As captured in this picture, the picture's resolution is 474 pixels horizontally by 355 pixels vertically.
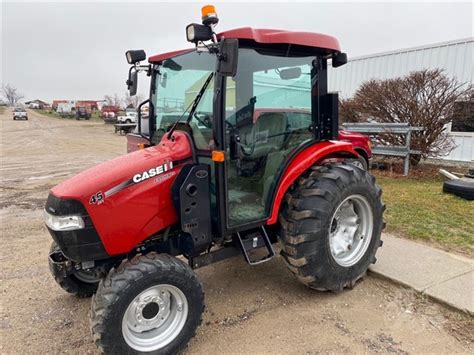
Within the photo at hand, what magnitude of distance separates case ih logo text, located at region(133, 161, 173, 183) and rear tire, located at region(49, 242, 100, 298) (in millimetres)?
1209

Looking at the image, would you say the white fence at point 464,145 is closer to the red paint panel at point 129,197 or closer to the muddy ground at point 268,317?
the muddy ground at point 268,317

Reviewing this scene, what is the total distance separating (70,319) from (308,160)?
238cm

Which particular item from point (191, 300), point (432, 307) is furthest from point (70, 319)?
point (432, 307)

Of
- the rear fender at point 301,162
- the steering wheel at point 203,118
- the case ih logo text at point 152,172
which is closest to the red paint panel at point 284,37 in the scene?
the steering wheel at point 203,118

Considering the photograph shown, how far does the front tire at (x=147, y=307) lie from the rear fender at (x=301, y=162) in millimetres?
925

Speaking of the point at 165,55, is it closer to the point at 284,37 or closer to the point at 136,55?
the point at 136,55

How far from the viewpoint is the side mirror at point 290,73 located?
3.11m

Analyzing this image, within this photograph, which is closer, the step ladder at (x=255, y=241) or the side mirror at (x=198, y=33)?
the side mirror at (x=198, y=33)

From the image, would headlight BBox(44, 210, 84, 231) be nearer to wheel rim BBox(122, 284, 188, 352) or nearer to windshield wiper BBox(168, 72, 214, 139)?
wheel rim BBox(122, 284, 188, 352)

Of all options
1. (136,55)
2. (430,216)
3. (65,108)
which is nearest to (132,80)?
(136,55)

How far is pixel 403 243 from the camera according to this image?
4270mm

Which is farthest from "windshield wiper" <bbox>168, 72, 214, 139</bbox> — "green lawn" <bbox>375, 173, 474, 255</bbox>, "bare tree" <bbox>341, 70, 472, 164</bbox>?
"bare tree" <bbox>341, 70, 472, 164</bbox>

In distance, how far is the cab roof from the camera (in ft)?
8.61

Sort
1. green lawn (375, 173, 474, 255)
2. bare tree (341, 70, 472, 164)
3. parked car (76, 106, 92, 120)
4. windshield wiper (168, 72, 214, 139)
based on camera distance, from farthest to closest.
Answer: parked car (76, 106, 92, 120)
bare tree (341, 70, 472, 164)
green lawn (375, 173, 474, 255)
windshield wiper (168, 72, 214, 139)
